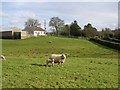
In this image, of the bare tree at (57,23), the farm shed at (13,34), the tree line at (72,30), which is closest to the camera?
the farm shed at (13,34)

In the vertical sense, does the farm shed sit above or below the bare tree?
below

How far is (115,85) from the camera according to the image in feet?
44.3

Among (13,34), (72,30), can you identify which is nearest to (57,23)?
(72,30)

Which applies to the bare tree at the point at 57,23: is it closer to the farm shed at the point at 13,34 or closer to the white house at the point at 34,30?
the white house at the point at 34,30

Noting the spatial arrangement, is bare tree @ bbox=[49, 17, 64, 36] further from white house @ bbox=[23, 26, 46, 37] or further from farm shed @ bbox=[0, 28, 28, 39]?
farm shed @ bbox=[0, 28, 28, 39]

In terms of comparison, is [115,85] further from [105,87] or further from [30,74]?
[30,74]

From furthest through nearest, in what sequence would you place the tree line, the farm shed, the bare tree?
the bare tree
the tree line
the farm shed

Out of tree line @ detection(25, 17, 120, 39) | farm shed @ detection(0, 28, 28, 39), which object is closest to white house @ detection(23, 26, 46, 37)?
tree line @ detection(25, 17, 120, 39)

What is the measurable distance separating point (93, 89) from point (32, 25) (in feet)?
530

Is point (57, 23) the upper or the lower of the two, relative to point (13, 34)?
upper

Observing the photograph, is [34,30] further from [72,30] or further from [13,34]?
[13,34]

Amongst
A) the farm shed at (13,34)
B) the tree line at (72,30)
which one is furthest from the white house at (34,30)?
the farm shed at (13,34)

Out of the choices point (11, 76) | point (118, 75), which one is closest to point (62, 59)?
point (118, 75)

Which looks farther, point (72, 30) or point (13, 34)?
point (72, 30)
